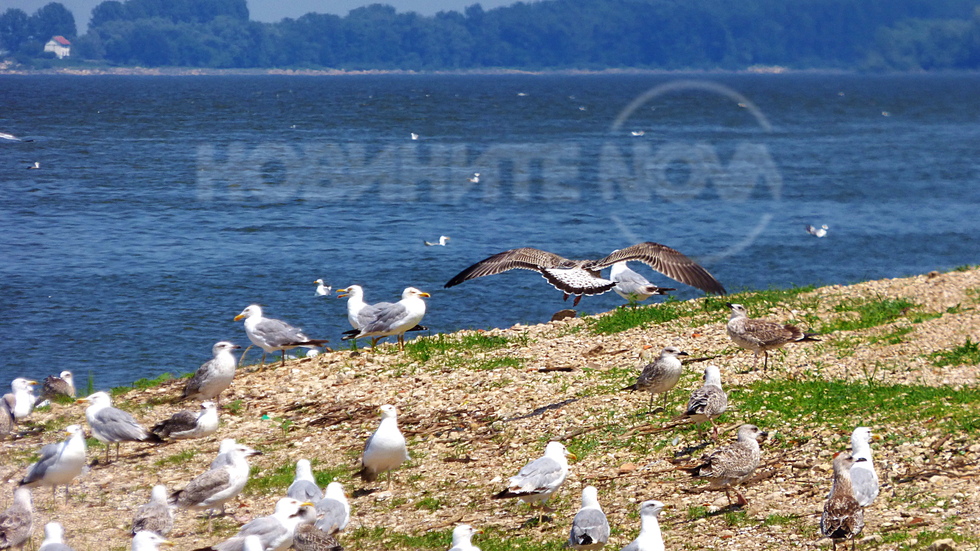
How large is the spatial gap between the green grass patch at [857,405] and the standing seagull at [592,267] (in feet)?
8.68

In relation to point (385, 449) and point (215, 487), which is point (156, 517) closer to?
point (215, 487)

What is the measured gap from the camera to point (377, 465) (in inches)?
431

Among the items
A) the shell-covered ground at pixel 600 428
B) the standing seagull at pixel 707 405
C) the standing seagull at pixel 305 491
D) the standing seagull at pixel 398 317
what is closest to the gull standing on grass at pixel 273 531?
the standing seagull at pixel 305 491

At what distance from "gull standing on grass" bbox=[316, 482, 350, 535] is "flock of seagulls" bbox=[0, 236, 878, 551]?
11 millimetres

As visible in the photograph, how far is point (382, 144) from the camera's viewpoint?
251 feet

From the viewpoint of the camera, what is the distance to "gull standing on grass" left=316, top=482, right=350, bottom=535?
30.7 ft

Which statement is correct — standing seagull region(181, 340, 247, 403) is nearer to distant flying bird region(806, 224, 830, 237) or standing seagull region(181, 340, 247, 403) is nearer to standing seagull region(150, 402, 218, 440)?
standing seagull region(150, 402, 218, 440)

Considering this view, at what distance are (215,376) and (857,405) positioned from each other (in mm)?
8002

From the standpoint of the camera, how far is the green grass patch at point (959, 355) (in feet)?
42.4

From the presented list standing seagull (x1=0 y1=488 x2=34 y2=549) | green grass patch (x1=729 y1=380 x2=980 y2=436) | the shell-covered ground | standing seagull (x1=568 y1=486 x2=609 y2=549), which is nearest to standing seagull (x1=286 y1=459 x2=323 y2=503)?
the shell-covered ground

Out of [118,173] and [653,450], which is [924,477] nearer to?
[653,450]

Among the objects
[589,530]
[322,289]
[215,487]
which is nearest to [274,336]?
[215,487]

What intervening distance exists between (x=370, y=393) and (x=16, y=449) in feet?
15.1

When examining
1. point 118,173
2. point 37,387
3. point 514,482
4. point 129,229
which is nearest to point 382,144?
point 118,173
